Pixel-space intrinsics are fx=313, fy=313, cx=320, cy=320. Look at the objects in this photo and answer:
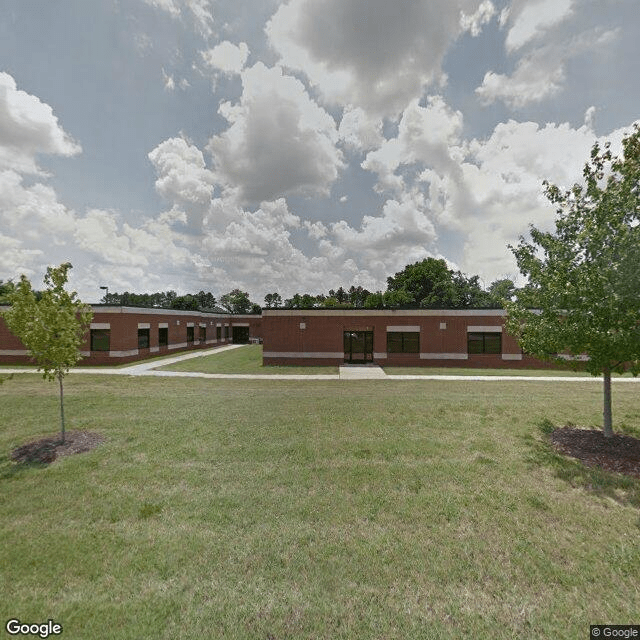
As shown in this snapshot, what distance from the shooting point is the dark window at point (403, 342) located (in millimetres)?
25062

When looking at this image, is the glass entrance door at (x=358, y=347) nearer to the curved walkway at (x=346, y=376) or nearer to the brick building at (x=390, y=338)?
the brick building at (x=390, y=338)

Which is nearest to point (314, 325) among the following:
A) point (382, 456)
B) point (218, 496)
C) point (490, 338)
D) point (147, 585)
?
point (490, 338)

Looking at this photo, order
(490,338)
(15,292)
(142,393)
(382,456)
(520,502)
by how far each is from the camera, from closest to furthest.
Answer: (520,502), (382,456), (15,292), (142,393), (490,338)

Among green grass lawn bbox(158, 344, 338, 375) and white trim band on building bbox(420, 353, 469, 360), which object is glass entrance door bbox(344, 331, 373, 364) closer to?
green grass lawn bbox(158, 344, 338, 375)

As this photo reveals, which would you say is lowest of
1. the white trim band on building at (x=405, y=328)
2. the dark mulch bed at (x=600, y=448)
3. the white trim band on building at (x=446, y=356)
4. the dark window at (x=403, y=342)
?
the dark mulch bed at (x=600, y=448)

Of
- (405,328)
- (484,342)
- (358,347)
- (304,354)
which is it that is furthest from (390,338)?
(484,342)

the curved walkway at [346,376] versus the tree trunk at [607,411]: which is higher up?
the tree trunk at [607,411]

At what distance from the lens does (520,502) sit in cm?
571

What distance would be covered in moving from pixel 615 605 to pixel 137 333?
1184 inches

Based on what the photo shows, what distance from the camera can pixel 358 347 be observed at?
25.4 m

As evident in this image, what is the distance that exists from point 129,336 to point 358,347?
62.0ft

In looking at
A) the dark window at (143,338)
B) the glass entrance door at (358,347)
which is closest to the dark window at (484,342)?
the glass entrance door at (358,347)

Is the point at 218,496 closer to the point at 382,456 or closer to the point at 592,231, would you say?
the point at 382,456

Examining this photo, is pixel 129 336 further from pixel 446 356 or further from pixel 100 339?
pixel 446 356
